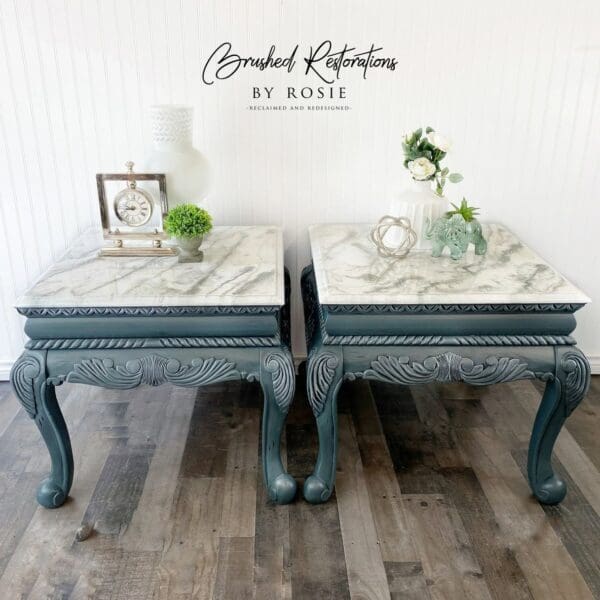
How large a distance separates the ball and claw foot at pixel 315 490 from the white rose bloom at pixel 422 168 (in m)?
0.96

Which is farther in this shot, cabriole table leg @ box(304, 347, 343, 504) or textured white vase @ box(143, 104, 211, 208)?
textured white vase @ box(143, 104, 211, 208)

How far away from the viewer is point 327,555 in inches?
64.5

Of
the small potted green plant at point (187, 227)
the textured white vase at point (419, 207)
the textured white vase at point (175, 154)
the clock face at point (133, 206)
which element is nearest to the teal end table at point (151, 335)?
the small potted green plant at point (187, 227)

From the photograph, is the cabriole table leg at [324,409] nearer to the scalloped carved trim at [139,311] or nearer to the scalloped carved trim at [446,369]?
the scalloped carved trim at [446,369]

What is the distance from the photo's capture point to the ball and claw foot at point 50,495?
178 centimetres

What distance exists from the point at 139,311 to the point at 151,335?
0.08 m

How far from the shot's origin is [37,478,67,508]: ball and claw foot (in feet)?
5.84

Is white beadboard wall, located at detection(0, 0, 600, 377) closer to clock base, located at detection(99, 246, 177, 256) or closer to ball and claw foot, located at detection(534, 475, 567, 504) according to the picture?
clock base, located at detection(99, 246, 177, 256)

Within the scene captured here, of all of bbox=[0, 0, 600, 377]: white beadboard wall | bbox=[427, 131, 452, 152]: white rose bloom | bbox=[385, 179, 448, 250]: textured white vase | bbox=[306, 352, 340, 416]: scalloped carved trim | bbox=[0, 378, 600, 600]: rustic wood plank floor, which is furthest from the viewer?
bbox=[0, 0, 600, 377]: white beadboard wall

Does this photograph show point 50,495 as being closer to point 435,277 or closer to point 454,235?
point 435,277

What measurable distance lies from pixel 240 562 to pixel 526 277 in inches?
44.3

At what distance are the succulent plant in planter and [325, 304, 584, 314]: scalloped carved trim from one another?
0.88ft

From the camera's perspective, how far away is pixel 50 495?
5.84ft

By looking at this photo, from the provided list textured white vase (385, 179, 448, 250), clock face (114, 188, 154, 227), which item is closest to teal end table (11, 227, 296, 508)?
clock face (114, 188, 154, 227)
